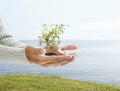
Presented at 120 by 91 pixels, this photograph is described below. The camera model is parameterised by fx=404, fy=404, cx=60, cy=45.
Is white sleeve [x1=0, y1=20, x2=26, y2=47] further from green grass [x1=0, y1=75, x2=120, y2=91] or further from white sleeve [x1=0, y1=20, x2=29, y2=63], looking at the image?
green grass [x1=0, y1=75, x2=120, y2=91]

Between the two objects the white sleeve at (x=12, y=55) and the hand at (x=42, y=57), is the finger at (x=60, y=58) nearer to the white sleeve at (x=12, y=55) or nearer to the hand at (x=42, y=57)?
the hand at (x=42, y=57)

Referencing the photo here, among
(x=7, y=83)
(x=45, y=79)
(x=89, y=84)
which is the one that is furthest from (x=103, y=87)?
(x=7, y=83)

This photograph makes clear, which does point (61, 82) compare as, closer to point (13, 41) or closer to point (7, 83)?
point (7, 83)

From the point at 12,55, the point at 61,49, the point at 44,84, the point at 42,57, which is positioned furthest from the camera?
the point at 44,84

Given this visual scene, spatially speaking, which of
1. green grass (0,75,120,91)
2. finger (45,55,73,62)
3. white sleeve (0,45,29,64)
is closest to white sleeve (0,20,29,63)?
white sleeve (0,45,29,64)

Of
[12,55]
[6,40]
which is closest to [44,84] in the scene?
[6,40]

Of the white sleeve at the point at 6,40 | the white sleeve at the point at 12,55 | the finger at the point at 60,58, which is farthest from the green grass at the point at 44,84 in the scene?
the finger at the point at 60,58

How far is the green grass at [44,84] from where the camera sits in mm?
7203

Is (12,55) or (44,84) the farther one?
(44,84)

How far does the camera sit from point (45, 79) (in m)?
7.84

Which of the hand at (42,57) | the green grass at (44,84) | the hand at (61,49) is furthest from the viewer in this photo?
the green grass at (44,84)

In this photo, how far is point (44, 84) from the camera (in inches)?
295

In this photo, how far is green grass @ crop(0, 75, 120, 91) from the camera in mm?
7203

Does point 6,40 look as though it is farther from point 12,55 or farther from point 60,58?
point 60,58
